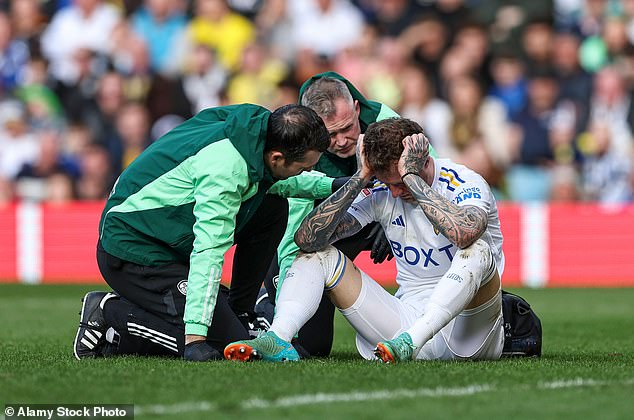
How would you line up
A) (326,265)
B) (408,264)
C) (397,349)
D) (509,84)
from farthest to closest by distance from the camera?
1. (509,84)
2. (408,264)
3. (326,265)
4. (397,349)

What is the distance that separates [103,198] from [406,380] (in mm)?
11378

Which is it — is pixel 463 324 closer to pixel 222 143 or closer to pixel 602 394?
pixel 602 394

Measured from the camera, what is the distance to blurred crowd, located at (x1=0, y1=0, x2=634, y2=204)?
1513 centimetres

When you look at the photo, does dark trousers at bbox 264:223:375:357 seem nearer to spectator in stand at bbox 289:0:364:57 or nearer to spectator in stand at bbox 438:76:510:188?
spectator in stand at bbox 438:76:510:188

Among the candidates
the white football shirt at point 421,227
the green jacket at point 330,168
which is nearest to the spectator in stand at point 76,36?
the green jacket at point 330,168

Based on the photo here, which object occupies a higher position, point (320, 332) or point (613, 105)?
point (320, 332)

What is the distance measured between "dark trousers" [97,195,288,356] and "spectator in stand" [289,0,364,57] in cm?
1001

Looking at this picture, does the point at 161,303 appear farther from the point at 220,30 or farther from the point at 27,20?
the point at 27,20

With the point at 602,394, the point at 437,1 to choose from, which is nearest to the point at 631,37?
the point at 437,1

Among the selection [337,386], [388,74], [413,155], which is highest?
[413,155]

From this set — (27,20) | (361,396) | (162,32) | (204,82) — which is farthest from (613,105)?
(361,396)

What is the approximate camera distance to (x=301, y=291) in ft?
18.4

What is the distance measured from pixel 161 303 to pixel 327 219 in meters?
1.01

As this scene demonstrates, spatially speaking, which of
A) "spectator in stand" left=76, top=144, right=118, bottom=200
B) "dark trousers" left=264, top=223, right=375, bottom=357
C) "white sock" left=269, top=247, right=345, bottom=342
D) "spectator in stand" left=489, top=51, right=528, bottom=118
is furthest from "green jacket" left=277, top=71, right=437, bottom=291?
"spectator in stand" left=76, top=144, right=118, bottom=200
